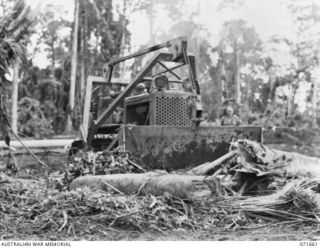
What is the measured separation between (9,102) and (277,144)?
1075cm

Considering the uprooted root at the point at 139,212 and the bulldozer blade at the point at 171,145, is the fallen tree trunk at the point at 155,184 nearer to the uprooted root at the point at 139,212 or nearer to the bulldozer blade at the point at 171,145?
the uprooted root at the point at 139,212

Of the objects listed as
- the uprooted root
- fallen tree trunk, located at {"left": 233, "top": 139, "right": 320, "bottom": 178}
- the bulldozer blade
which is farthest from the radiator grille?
the uprooted root

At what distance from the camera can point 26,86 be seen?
21438 mm

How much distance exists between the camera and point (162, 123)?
6.02m

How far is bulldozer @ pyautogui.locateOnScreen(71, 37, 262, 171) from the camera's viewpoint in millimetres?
5398

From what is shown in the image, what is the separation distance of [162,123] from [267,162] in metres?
2.15

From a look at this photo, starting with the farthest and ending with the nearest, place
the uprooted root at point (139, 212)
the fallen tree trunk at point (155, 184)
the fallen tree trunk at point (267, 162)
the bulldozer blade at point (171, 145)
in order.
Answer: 1. the bulldozer blade at point (171, 145)
2. the fallen tree trunk at point (267, 162)
3. the fallen tree trunk at point (155, 184)
4. the uprooted root at point (139, 212)

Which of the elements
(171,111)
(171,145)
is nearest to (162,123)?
(171,111)

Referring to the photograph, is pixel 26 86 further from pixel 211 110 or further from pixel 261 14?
pixel 261 14

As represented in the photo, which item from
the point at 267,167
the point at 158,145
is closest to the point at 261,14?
the point at 158,145

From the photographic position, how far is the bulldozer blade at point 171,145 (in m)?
5.38

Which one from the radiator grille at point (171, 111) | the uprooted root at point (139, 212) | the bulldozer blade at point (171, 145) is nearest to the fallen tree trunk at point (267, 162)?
the uprooted root at point (139, 212)

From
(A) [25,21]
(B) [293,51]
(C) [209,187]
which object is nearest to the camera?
(C) [209,187]

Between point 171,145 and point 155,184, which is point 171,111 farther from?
point 155,184
